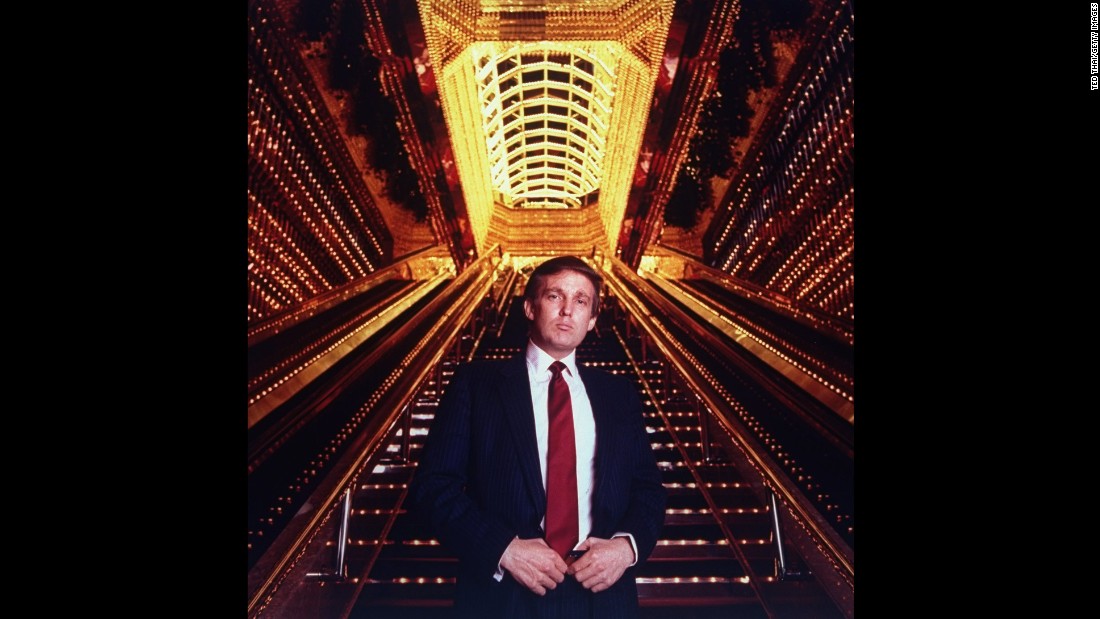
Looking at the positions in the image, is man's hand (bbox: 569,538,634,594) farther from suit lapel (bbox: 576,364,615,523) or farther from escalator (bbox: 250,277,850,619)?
escalator (bbox: 250,277,850,619)

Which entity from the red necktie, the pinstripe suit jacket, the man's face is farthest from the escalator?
the man's face

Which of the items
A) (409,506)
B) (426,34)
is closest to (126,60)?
(409,506)

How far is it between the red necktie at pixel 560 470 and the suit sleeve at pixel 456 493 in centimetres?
15

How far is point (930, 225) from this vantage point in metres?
1.86

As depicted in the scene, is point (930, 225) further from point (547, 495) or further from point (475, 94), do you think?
point (475, 94)

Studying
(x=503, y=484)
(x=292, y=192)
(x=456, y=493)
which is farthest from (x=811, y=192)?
(x=456, y=493)

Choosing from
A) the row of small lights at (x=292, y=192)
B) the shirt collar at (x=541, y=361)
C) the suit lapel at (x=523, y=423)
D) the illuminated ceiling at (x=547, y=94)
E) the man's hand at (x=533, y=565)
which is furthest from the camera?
the row of small lights at (x=292, y=192)

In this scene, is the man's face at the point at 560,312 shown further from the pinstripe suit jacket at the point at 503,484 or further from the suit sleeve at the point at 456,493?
the suit sleeve at the point at 456,493

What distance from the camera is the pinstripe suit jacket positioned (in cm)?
147

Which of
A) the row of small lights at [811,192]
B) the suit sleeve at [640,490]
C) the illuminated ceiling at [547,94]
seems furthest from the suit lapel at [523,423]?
the row of small lights at [811,192]

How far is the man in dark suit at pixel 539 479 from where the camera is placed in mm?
1461

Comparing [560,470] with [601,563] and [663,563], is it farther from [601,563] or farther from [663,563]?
[663,563]

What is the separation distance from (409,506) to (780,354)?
1.39 meters

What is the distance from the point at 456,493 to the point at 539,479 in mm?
203
